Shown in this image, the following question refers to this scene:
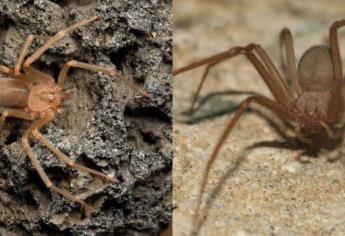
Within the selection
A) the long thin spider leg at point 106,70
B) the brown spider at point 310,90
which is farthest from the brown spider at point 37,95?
the brown spider at point 310,90

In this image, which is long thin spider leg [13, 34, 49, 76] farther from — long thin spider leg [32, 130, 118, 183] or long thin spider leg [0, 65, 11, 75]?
long thin spider leg [32, 130, 118, 183]

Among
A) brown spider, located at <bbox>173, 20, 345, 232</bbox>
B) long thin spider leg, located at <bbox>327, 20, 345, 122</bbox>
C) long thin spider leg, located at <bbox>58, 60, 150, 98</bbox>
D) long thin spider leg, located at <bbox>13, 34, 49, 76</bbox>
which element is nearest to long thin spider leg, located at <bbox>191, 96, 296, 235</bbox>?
brown spider, located at <bbox>173, 20, 345, 232</bbox>

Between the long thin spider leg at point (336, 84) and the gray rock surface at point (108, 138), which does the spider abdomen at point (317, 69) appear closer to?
the long thin spider leg at point (336, 84)

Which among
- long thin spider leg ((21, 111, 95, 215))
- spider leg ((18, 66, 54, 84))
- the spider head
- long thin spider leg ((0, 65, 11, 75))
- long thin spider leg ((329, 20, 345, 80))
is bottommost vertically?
long thin spider leg ((21, 111, 95, 215))

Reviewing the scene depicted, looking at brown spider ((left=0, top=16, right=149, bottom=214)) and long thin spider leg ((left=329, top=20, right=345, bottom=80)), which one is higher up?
long thin spider leg ((left=329, top=20, right=345, bottom=80))

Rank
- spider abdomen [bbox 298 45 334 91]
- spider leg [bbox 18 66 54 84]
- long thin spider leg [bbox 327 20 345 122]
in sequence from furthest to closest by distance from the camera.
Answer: spider abdomen [bbox 298 45 334 91]
long thin spider leg [bbox 327 20 345 122]
spider leg [bbox 18 66 54 84]

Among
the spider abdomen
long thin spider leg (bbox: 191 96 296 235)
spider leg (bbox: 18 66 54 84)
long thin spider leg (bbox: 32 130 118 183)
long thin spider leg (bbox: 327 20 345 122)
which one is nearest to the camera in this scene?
long thin spider leg (bbox: 32 130 118 183)

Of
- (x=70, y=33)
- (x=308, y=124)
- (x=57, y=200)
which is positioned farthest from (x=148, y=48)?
(x=308, y=124)

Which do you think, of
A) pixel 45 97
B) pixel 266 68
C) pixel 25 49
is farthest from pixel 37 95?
pixel 266 68
